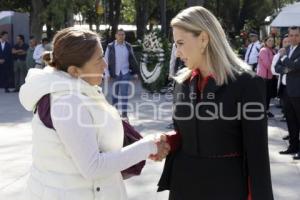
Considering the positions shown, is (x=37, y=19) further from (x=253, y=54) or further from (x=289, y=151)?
(x=289, y=151)

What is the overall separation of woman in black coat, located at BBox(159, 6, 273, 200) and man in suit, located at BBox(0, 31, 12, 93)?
16166 millimetres

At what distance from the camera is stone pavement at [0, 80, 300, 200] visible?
6.14 metres

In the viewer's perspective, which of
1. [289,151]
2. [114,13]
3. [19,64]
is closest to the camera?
[289,151]

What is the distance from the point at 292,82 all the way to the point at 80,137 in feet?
19.1

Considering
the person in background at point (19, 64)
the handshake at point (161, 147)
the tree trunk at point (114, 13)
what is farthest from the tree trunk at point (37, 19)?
the handshake at point (161, 147)

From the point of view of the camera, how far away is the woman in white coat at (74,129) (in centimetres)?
250

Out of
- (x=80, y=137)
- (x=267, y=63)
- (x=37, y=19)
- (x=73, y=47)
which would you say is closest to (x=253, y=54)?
(x=267, y=63)

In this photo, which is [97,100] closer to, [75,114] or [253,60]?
[75,114]

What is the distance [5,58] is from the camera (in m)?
18.6

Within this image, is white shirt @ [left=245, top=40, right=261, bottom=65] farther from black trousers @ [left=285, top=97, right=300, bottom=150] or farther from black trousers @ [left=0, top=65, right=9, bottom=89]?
black trousers @ [left=0, top=65, right=9, bottom=89]

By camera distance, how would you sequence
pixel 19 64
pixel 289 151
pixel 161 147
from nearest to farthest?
pixel 161 147 → pixel 289 151 → pixel 19 64

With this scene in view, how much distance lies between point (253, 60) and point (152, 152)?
11.8m

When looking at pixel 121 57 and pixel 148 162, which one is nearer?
pixel 148 162

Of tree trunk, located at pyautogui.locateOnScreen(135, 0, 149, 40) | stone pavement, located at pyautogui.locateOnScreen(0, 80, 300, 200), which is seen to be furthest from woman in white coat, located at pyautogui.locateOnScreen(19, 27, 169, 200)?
tree trunk, located at pyautogui.locateOnScreen(135, 0, 149, 40)
